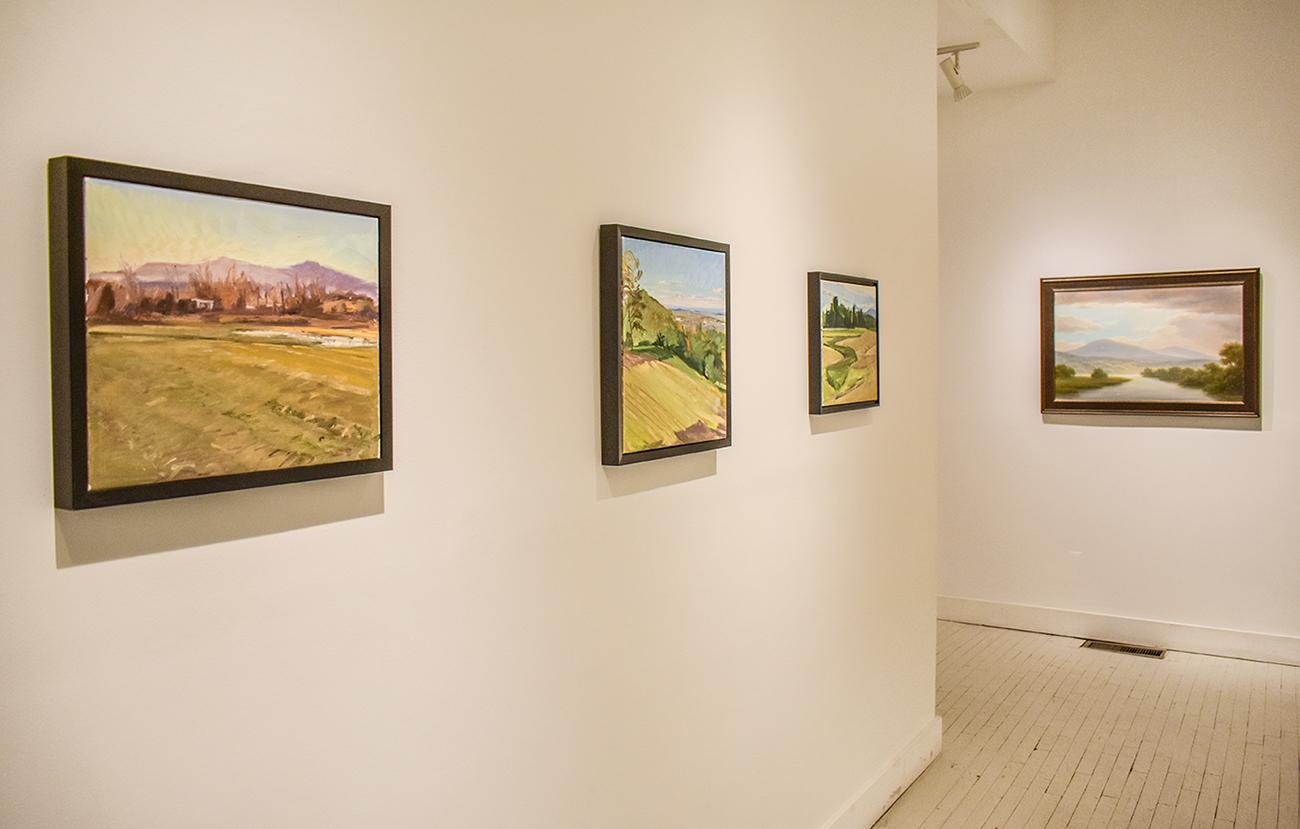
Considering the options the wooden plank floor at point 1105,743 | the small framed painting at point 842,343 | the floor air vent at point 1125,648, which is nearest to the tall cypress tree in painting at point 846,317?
the small framed painting at point 842,343

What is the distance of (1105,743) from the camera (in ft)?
13.6

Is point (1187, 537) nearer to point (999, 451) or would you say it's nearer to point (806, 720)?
point (999, 451)

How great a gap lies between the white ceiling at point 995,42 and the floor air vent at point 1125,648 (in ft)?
10.5

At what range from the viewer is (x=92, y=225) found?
1.21 meters

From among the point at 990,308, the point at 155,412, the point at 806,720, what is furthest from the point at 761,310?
the point at 990,308

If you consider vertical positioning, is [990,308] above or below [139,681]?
above

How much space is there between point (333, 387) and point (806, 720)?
207cm

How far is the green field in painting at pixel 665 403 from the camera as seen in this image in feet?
7.21

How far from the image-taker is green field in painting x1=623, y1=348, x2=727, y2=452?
2.20m

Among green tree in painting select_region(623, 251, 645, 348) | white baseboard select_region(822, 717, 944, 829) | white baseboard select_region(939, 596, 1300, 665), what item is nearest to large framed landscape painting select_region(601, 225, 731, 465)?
green tree in painting select_region(623, 251, 645, 348)

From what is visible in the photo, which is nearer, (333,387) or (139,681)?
(139,681)

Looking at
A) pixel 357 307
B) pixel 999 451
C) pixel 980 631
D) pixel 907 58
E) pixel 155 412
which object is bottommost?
pixel 980 631

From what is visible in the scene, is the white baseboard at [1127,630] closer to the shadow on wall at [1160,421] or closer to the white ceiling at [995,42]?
the shadow on wall at [1160,421]

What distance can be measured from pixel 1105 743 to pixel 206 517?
392 cm
